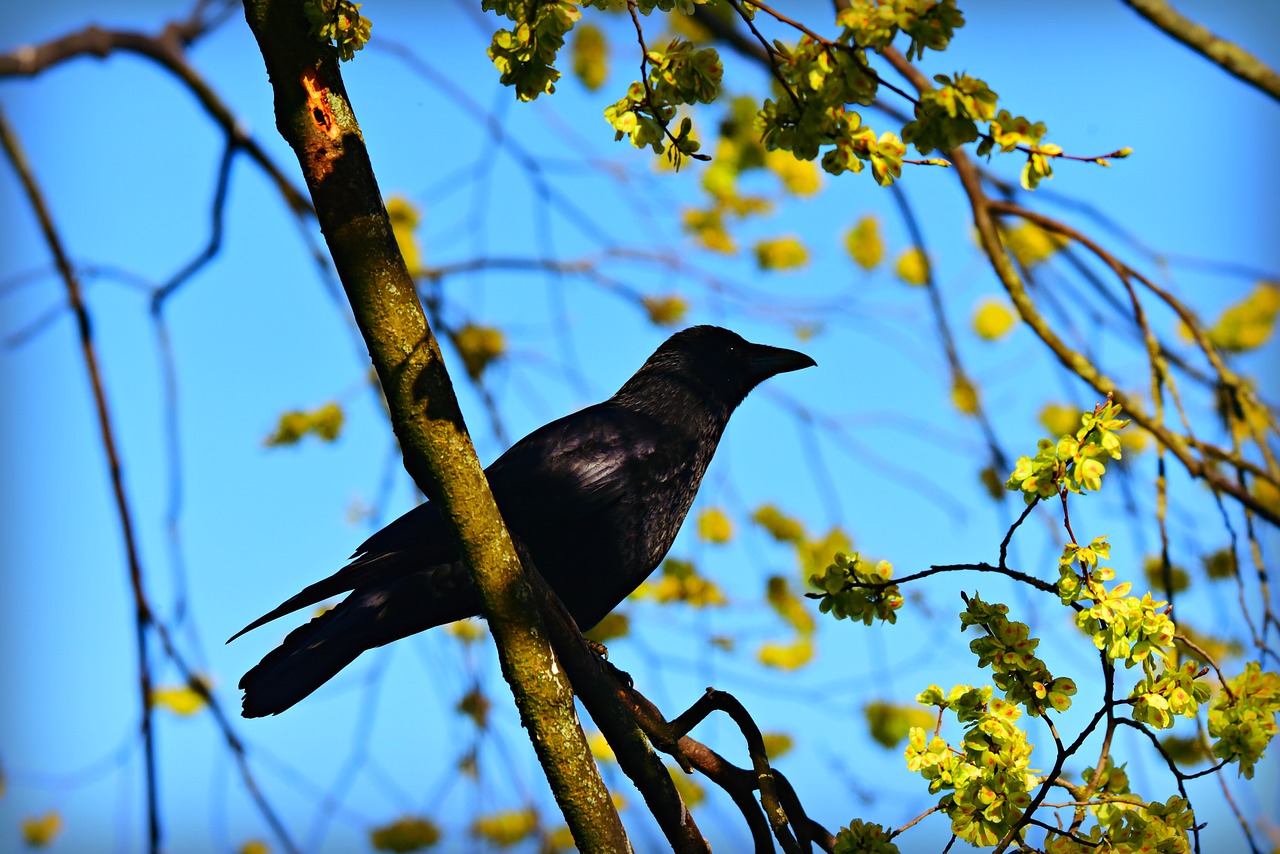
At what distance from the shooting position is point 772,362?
4008 mm

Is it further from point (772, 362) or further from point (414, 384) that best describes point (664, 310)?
point (414, 384)

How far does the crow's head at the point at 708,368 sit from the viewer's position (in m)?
3.80

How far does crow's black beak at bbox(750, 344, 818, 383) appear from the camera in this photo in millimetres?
4004

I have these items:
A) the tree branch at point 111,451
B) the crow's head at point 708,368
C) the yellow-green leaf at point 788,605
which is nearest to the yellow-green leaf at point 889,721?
the yellow-green leaf at point 788,605

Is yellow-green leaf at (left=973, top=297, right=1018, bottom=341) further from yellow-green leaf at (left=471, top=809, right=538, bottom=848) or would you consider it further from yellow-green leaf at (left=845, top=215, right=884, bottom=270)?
yellow-green leaf at (left=471, top=809, right=538, bottom=848)

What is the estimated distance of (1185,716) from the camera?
1.54 meters

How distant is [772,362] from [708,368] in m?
0.26

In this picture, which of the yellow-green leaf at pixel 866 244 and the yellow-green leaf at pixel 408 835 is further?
the yellow-green leaf at pixel 866 244

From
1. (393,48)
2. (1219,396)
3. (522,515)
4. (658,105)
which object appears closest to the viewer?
(658,105)

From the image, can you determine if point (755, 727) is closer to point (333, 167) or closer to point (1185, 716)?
point (1185, 716)

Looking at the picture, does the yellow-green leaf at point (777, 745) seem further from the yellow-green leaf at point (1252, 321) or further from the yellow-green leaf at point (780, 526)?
the yellow-green leaf at point (1252, 321)

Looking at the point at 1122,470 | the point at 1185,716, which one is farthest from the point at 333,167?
the point at 1122,470

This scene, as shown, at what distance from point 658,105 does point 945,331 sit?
2.52 meters

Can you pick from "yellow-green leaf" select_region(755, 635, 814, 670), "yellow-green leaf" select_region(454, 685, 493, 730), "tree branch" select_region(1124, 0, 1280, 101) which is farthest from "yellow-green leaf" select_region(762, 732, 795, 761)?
"tree branch" select_region(1124, 0, 1280, 101)
